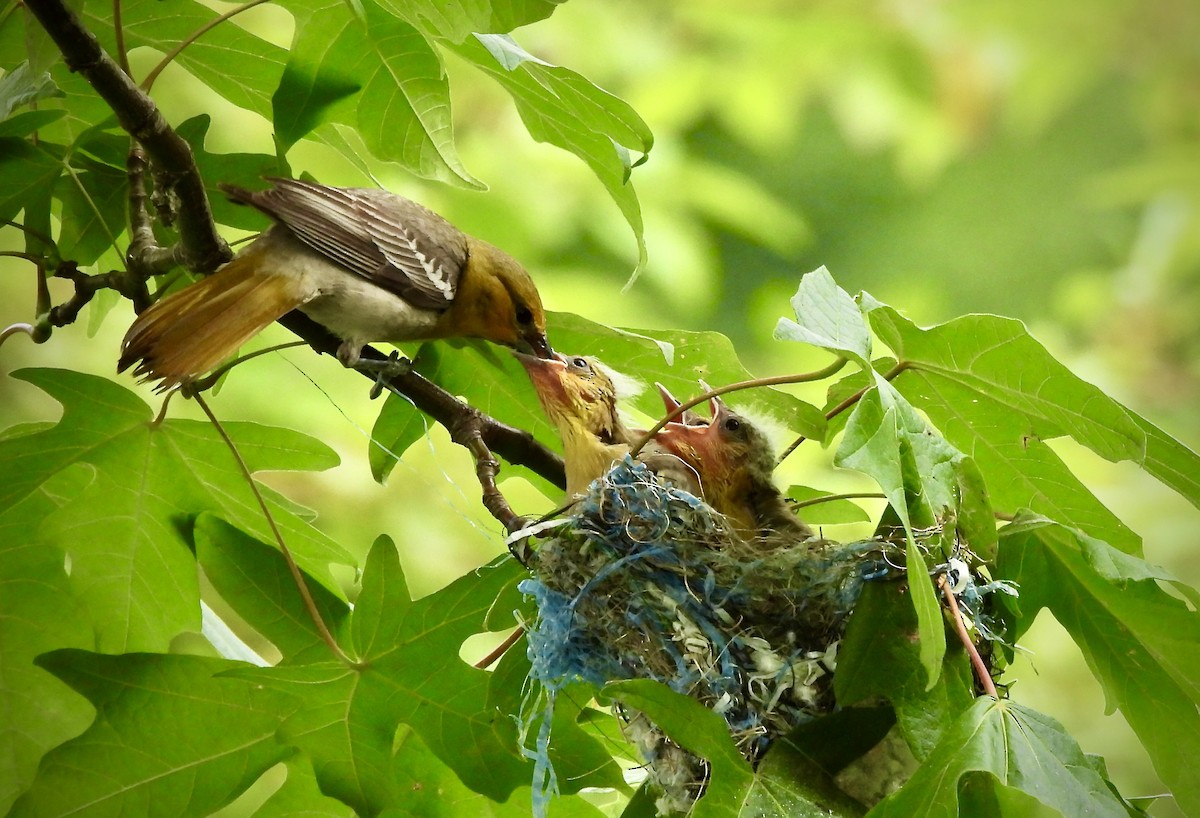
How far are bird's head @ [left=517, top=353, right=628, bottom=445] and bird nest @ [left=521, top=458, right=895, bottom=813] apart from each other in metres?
0.38

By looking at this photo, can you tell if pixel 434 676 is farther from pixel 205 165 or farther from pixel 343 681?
pixel 205 165

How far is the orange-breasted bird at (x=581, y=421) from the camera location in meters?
1.90

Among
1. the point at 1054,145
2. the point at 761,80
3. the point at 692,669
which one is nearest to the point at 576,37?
the point at 761,80

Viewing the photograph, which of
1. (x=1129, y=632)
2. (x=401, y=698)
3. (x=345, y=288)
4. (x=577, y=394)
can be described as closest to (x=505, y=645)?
(x=401, y=698)

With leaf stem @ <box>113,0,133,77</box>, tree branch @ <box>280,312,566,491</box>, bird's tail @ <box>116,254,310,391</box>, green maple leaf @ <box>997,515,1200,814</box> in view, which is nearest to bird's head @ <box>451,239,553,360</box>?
tree branch @ <box>280,312,566,491</box>

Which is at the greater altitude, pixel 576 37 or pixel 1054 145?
pixel 1054 145

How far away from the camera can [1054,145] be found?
6.23 meters

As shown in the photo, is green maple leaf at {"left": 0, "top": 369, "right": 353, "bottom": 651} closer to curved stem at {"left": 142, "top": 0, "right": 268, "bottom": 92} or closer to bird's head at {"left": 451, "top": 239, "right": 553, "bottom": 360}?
curved stem at {"left": 142, "top": 0, "right": 268, "bottom": 92}

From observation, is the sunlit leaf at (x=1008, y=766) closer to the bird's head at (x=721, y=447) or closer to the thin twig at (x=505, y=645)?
the thin twig at (x=505, y=645)

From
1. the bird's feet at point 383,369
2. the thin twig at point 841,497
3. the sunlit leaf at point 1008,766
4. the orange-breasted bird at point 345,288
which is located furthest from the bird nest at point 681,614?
the orange-breasted bird at point 345,288

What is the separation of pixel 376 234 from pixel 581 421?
1.62 ft

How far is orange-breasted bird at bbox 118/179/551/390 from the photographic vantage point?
5.01ft

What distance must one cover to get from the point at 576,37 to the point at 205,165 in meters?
3.22

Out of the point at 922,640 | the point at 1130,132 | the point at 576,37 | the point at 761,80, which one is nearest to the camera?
the point at 922,640
